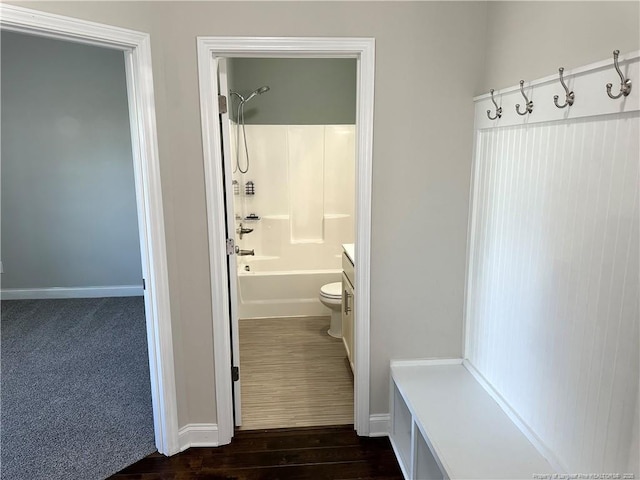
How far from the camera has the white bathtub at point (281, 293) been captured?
435 cm

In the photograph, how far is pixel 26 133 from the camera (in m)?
4.43

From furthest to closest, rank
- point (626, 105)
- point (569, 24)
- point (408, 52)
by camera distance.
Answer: point (408, 52) < point (569, 24) < point (626, 105)

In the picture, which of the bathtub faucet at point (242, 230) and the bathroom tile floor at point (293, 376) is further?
the bathtub faucet at point (242, 230)

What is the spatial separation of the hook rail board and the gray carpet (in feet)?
7.86

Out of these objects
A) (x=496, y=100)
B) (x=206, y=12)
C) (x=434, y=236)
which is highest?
(x=206, y=12)

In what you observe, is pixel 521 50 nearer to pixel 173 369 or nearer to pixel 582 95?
pixel 582 95

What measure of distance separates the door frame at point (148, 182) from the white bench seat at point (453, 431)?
1.17 meters

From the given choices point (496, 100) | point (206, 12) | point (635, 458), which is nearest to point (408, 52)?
point (496, 100)

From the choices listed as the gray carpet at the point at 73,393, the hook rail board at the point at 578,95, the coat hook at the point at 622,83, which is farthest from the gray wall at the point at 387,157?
the coat hook at the point at 622,83

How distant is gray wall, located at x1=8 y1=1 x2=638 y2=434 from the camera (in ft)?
6.77

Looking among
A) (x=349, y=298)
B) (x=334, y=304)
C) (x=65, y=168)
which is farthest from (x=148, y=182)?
(x=65, y=168)

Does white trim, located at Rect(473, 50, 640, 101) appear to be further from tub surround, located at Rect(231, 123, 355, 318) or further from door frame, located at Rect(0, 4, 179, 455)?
tub surround, located at Rect(231, 123, 355, 318)

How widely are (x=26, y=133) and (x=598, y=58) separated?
4.78 m

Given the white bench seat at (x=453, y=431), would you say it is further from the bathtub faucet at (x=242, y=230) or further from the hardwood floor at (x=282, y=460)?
the bathtub faucet at (x=242, y=230)
